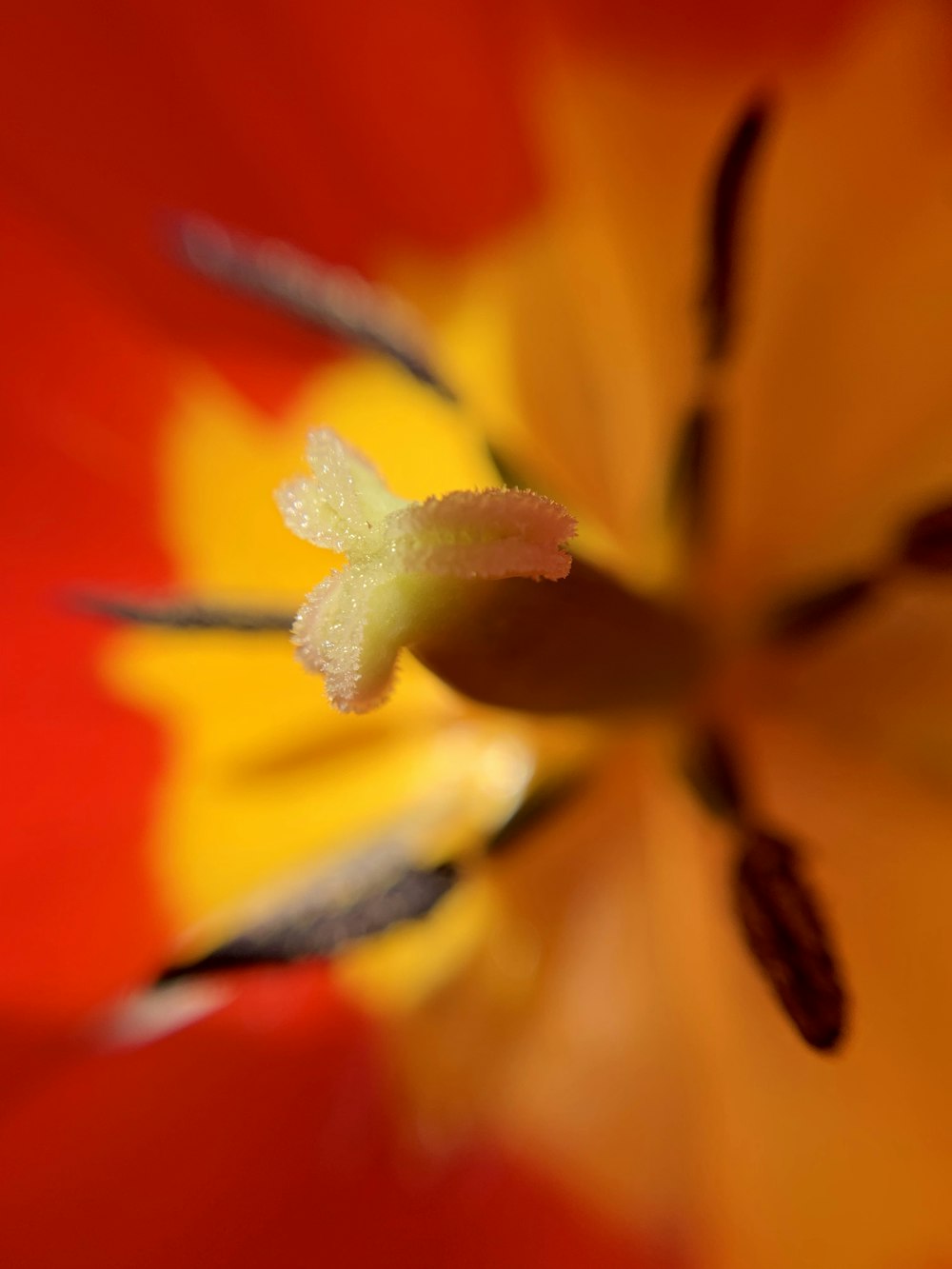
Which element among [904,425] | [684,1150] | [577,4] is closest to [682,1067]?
[684,1150]

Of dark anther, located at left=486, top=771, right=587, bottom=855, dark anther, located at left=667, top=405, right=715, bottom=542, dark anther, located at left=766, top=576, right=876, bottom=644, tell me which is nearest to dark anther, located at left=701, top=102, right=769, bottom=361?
dark anther, located at left=667, top=405, right=715, bottom=542

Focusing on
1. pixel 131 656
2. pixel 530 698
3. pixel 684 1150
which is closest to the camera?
pixel 530 698

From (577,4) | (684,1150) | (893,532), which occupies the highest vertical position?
(577,4)

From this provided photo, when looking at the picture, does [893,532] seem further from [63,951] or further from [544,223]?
[63,951]

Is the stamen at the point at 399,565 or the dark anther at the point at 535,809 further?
the dark anther at the point at 535,809

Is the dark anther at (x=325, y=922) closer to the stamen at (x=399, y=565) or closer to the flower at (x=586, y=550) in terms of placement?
the flower at (x=586, y=550)

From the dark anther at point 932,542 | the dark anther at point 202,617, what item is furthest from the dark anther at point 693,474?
the dark anther at point 202,617
